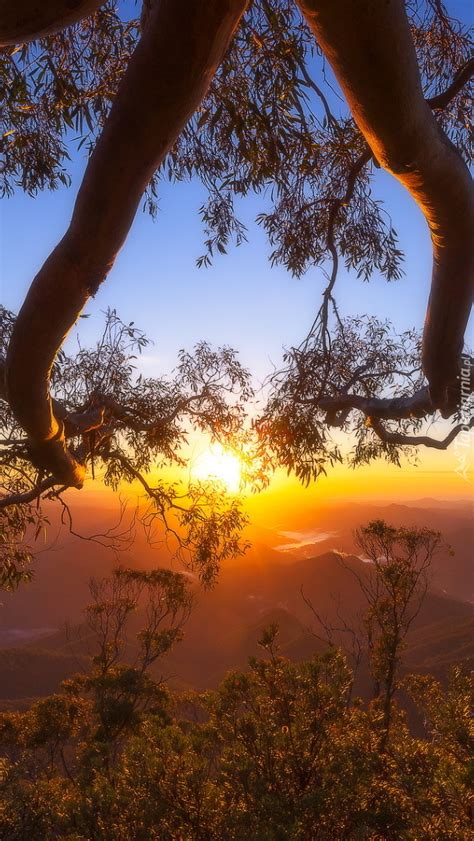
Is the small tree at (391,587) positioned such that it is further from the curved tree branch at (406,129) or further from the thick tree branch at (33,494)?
the curved tree branch at (406,129)

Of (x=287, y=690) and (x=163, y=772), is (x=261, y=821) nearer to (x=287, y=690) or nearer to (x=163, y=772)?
(x=163, y=772)

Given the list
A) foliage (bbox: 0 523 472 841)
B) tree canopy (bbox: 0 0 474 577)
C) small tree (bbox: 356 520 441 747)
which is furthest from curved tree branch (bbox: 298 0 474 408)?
small tree (bbox: 356 520 441 747)

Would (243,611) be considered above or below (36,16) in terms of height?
below

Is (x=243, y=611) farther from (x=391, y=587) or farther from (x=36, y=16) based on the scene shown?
(x=36, y=16)

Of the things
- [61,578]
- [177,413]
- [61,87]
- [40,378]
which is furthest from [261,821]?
[61,578]

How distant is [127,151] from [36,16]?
324 millimetres

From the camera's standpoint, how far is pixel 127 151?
4.28 ft

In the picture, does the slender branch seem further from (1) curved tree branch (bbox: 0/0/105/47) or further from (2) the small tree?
(2) the small tree

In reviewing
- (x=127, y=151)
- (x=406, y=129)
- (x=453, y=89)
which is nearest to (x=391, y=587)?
(x=453, y=89)

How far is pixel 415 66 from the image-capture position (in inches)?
48.5

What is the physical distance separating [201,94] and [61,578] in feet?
218

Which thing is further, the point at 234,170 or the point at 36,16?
the point at 234,170

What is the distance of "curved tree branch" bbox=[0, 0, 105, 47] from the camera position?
1.13 m

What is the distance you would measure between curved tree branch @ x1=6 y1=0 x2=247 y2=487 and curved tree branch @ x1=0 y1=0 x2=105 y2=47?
16 cm
